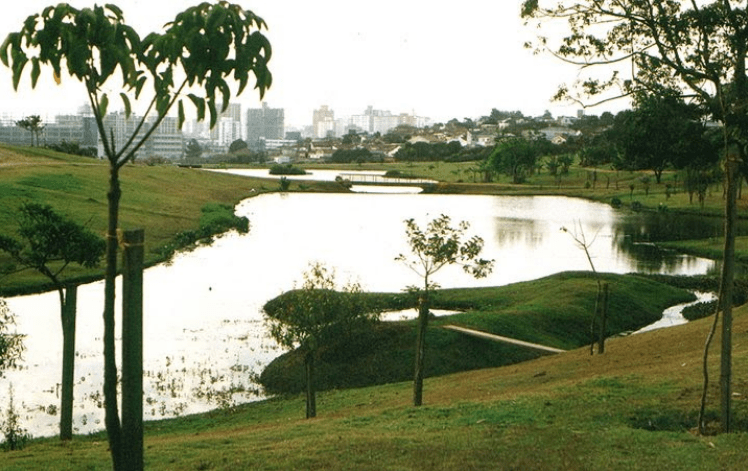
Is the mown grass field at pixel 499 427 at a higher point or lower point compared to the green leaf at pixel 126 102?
lower

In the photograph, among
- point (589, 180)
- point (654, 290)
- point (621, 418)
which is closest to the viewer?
point (621, 418)

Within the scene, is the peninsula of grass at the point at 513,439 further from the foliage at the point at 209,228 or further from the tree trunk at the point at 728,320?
the foliage at the point at 209,228

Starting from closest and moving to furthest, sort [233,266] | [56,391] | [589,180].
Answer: [56,391] → [233,266] → [589,180]

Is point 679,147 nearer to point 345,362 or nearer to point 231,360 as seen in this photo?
point 345,362

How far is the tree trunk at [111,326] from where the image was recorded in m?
8.16

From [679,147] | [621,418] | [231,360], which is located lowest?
[231,360]

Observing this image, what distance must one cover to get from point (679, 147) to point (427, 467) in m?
13.0

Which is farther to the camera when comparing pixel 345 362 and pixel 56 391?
pixel 345 362

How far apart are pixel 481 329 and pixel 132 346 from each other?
1135 inches

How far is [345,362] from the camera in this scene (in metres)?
32.7

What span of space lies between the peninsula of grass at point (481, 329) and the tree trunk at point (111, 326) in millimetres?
22432

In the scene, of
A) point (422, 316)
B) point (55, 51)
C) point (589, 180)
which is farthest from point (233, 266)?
point (589, 180)

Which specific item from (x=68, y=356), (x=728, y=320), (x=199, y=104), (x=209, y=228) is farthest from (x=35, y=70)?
(x=209, y=228)

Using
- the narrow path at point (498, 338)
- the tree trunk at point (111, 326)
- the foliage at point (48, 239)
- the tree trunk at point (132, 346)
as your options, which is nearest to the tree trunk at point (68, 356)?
the foliage at point (48, 239)
